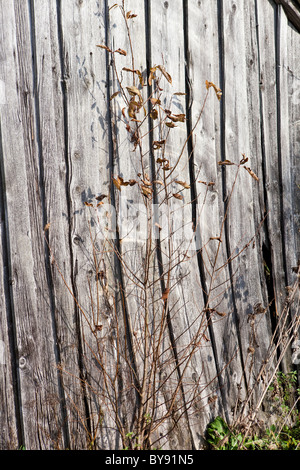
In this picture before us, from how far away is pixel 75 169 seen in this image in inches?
95.9

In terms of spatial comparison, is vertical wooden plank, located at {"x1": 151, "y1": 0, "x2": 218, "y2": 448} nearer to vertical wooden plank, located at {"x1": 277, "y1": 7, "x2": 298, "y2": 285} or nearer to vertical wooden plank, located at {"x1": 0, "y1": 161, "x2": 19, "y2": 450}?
vertical wooden plank, located at {"x1": 277, "y1": 7, "x2": 298, "y2": 285}

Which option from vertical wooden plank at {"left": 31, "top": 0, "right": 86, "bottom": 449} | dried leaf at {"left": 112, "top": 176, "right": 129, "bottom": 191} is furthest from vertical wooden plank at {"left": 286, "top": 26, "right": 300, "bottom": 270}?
vertical wooden plank at {"left": 31, "top": 0, "right": 86, "bottom": 449}

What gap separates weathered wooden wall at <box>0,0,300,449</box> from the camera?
2299mm

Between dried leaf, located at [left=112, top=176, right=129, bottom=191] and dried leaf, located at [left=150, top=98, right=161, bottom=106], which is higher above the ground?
dried leaf, located at [left=150, top=98, right=161, bottom=106]

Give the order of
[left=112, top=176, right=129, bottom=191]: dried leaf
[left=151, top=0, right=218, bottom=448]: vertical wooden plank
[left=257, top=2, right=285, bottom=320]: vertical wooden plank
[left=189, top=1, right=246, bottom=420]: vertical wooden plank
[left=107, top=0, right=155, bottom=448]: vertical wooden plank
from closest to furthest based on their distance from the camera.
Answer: [left=112, top=176, right=129, bottom=191]: dried leaf → [left=107, top=0, right=155, bottom=448]: vertical wooden plank → [left=151, top=0, right=218, bottom=448]: vertical wooden plank → [left=189, top=1, right=246, bottom=420]: vertical wooden plank → [left=257, top=2, right=285, bottom=320]: vertical wooden plank

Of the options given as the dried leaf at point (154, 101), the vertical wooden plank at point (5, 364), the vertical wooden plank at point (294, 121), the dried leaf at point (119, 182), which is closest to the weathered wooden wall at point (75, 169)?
the vertical wooden plank at point (5, 364)

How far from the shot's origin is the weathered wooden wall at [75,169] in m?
2.30

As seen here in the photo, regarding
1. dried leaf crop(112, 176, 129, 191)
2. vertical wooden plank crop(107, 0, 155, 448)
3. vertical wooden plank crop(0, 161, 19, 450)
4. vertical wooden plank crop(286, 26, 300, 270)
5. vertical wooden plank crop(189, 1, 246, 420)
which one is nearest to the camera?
vertical wooden plank crop(0, 161, 19, 450)

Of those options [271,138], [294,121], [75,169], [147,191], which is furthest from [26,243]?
[294,121]

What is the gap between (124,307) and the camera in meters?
2.54

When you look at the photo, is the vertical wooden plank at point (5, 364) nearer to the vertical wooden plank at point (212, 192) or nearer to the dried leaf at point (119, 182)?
the dried leaf at point (119, 182)

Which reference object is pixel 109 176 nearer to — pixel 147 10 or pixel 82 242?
pixel 82 242

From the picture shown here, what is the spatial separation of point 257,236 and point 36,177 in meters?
1.61
